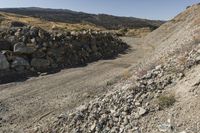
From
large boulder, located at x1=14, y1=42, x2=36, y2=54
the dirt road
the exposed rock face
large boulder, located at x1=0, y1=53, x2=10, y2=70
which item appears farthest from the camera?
the exposed rock face

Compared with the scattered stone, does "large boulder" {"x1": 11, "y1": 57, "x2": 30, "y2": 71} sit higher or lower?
lower

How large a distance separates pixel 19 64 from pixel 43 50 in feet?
10.8

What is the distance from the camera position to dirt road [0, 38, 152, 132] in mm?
17438

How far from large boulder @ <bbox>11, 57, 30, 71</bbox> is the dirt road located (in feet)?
8.13

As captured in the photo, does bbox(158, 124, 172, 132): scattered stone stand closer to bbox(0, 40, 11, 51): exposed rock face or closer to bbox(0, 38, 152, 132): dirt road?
bbox(0, 38, 152, 132): dirt road

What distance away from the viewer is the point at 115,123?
42.3ft

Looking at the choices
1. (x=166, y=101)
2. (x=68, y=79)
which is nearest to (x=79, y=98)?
(x=68, y=79)

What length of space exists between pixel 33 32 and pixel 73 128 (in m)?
20.4

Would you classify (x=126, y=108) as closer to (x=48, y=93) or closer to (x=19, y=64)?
(x=48, y=93)

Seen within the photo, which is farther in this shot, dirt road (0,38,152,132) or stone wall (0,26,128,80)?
stone wall (0,26,128,80)

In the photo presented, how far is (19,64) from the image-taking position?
91.9ft

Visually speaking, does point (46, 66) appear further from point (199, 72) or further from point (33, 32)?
point (199, 72)

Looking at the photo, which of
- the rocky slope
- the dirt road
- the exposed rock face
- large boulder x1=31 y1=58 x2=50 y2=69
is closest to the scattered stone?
the rocky slope

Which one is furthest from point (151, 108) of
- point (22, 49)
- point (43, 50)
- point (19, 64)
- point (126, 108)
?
point (43, 50)
